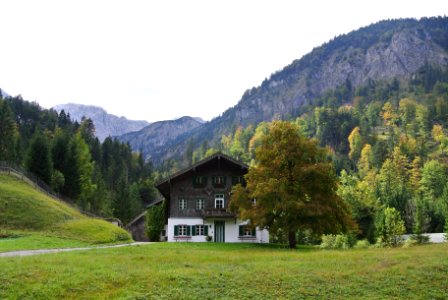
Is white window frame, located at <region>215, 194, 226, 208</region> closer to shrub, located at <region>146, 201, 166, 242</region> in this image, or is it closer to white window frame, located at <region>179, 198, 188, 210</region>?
white window frame, located at <region>179, 198, 188, 210</region>

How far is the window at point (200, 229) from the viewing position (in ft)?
180

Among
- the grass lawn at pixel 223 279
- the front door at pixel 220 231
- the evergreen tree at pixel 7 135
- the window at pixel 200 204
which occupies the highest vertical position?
the evergreen tree at pixel 7 135

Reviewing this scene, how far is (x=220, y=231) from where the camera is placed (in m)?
55.0

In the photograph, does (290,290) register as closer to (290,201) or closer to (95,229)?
(290,201)

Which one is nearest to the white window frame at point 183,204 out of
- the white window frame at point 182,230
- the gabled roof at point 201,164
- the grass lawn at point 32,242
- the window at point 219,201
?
the white window frame at point 182,230

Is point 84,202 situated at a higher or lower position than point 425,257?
higher

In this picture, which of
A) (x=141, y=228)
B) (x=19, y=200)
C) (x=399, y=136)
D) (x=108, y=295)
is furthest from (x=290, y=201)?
(x=399, y=136)

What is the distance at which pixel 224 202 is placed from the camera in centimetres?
5547

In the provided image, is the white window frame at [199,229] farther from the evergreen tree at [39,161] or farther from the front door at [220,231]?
the evergreen tree at [39,161]

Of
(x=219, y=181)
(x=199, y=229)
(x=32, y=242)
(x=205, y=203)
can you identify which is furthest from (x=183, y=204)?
(x=32, y=242)

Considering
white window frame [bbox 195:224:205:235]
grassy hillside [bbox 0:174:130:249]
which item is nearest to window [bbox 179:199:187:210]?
white window frame [bbox 195:224:205:235]

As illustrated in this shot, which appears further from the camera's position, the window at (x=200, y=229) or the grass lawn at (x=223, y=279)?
the window at (x=200, y=229)

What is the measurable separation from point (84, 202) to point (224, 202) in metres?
53.3

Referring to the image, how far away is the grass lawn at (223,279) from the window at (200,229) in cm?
3024
